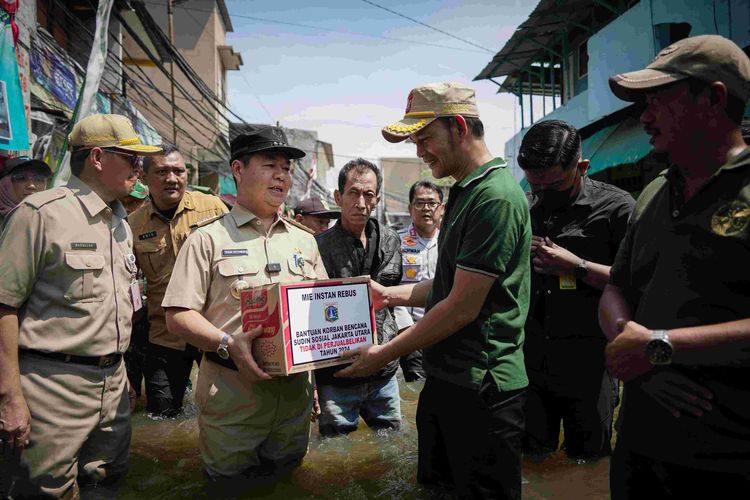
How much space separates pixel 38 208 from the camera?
104 inches

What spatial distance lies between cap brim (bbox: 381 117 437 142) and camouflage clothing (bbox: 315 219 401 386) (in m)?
1.68

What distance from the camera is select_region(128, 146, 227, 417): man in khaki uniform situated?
4.99 meters

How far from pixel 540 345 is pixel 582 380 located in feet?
1.07

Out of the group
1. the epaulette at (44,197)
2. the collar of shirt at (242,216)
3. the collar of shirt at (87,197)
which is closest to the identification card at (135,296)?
the collar of shirt at (87,197)

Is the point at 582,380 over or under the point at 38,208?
under

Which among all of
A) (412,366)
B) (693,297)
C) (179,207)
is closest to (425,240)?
(412,366)

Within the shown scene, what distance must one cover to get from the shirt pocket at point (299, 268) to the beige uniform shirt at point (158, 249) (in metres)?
2.09

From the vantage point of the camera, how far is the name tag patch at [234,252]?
2881mm

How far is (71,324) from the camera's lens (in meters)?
2.65

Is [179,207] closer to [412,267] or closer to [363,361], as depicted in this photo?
[412,267]

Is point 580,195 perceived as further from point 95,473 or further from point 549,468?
point 95,473

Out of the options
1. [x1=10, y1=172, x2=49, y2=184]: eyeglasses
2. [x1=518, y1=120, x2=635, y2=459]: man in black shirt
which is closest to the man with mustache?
[x1=518, y1=120, x2=635, y2=459]: man in black shirt

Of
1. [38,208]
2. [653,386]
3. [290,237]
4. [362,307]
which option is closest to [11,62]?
[38,208]

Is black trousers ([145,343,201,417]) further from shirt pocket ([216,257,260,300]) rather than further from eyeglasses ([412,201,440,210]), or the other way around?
eyeglasses ([412,201,440,210])
